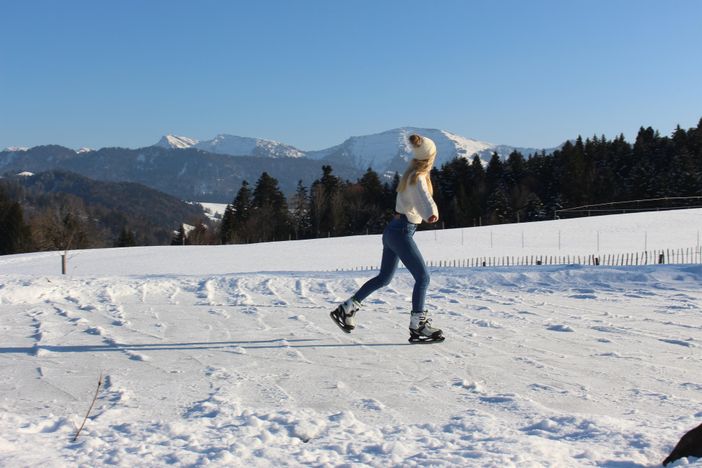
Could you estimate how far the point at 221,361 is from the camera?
5.11 m

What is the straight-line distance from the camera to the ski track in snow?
9.98 ft

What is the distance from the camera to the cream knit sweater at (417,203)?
219 inches

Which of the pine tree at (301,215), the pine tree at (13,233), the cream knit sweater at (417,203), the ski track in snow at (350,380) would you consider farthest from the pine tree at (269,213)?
the cream knit sweater at (417,203)

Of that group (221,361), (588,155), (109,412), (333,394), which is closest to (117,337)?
(221,361)

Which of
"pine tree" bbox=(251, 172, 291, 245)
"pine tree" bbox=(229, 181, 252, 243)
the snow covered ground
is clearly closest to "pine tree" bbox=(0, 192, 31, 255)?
"pine tree" bbox=(229, 181, 252, 243)

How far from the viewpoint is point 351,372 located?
474 cm

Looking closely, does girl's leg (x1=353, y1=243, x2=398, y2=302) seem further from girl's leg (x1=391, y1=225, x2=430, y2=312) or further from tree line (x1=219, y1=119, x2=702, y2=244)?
tree line (x1=219, y1=119, x2=702, y2=244)

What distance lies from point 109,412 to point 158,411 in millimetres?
290

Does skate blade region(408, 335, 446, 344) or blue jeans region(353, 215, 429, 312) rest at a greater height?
blue jeans region(353, 215, 429, 312)

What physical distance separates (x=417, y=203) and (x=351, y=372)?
1.79 m

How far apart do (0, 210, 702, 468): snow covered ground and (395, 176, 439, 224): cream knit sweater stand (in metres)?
1.26

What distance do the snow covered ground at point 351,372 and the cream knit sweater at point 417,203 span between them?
1.26m

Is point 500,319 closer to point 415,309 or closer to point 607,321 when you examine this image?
point 607,321

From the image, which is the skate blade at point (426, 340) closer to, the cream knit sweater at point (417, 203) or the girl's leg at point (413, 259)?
the girl's leg at point (413, 259)
